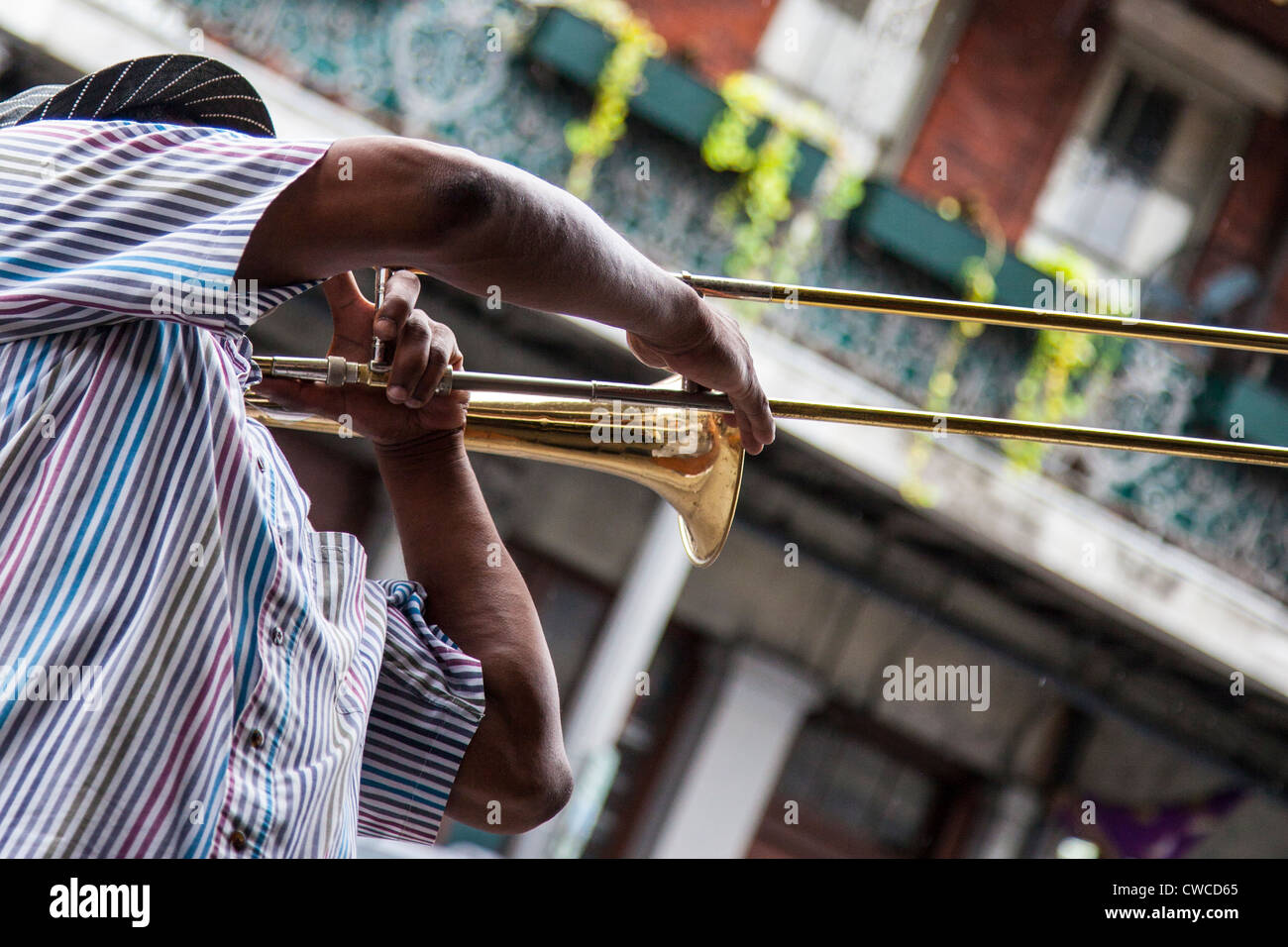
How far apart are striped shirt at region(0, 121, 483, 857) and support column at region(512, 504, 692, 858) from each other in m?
4.87

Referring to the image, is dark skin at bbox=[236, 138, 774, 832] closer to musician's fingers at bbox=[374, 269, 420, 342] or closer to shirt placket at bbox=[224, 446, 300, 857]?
musician's fingers at bbox=[374, 269, 420, 342]

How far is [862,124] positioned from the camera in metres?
7.41

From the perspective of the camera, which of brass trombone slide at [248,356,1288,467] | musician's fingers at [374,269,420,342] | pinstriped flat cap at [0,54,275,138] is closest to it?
pinstriped flat cap at [0,54,275,138]

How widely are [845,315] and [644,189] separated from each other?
1.25 metres

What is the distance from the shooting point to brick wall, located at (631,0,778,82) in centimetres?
732

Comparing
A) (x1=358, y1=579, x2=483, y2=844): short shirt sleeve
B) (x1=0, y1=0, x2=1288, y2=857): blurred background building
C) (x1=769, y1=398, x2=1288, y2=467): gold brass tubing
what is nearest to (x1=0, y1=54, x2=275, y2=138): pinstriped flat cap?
(x1=358, y1=579, x2=483, y2=844): short shirt sleeve

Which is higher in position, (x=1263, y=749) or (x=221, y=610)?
(x=221, y=610)

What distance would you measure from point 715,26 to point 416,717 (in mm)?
6657

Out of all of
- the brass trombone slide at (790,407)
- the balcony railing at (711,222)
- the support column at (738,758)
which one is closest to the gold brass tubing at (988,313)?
the brass trombone slide at (790,407)

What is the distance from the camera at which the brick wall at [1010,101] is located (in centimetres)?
770

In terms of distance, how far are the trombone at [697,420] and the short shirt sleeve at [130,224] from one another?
0.43m
